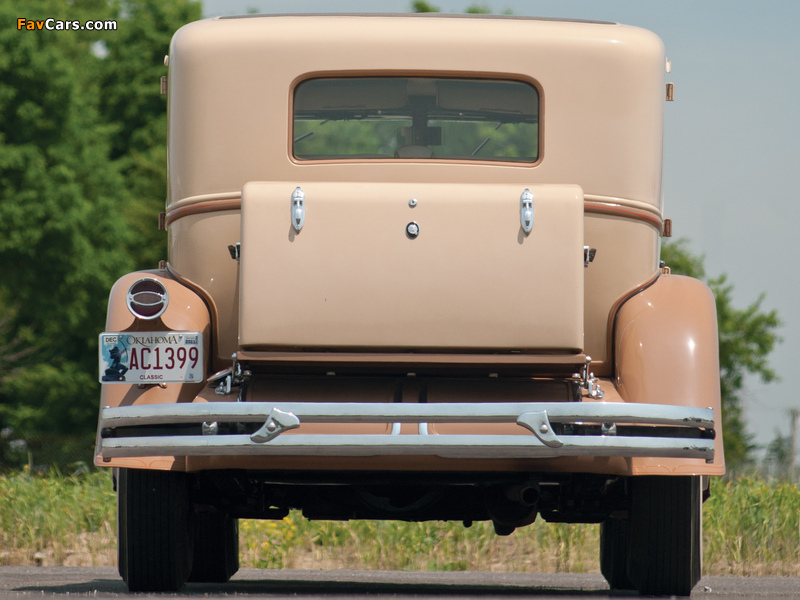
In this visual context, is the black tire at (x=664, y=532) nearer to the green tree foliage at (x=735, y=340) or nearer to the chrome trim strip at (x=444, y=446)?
the chrome trim strip at (x=444, y=446)

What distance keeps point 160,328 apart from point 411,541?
15.2 feet

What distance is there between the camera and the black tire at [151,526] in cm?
528

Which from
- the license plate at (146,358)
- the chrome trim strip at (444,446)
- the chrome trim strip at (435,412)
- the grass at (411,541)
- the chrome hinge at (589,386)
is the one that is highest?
the license plate at (146,358)

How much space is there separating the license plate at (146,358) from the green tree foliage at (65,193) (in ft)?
56.8

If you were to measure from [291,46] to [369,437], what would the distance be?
6.43ft

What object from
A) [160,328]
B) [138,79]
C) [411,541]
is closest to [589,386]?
[160,328]

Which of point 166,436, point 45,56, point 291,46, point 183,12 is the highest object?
point 183,12

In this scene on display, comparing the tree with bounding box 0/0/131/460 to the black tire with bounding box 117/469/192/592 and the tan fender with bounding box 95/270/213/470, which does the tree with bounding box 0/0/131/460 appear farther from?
the black tire with bounding box 117/469/192/592

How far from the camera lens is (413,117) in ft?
18.8

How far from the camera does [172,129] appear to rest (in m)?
5.83

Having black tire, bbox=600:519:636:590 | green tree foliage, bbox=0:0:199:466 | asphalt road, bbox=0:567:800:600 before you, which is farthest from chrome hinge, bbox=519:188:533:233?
green tree foliage, bbox=0:0:199:466

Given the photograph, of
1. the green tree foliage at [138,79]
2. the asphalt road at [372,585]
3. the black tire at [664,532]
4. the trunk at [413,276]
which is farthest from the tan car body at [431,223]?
the green tree foliage at [138,79]

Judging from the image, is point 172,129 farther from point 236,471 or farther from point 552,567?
point 552,567

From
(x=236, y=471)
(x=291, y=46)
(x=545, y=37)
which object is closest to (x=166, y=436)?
(x=236, y=471)
